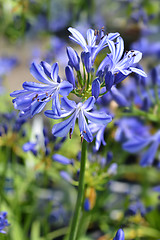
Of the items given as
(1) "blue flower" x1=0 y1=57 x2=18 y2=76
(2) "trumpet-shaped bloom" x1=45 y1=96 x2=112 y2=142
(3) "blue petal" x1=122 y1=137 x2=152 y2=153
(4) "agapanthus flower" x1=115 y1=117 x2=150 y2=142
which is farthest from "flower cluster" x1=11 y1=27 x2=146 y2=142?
(1) "blue flower" x1=0 y1=57 x2=18 y2=76

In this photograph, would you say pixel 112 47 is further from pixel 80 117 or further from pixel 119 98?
pixel 119 98

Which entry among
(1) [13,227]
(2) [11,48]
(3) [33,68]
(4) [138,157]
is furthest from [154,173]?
(2) [11,48]

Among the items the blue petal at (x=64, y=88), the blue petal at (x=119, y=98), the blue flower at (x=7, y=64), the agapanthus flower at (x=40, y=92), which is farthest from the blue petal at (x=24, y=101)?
the blue flower at (x=7, y=64)

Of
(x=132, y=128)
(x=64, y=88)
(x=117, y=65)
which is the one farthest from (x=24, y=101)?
(x=132, y=128)

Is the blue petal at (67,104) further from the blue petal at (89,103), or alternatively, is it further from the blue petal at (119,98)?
the blue petal at (119,98)

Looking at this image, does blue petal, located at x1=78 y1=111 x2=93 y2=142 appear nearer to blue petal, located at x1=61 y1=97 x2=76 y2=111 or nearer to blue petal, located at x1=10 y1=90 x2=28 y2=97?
blue petal, located at x1=61 y1=97 x2=76 y2=111
